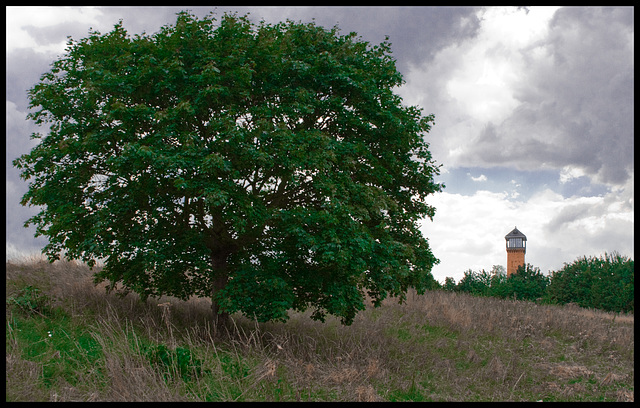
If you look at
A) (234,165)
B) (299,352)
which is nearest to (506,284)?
(299,352)

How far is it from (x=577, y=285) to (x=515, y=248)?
66.0 feet

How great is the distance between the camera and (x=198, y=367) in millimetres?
8656

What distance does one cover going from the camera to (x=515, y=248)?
53875 mm

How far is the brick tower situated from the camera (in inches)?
2102

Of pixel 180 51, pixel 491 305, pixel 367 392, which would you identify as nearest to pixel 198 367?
pixel 367 392

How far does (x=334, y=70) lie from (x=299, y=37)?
187cm

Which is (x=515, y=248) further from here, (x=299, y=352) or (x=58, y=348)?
(x=58, y=348)

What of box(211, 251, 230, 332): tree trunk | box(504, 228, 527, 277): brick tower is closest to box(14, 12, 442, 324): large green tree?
box(211, 251, 230, 332): tree trunk

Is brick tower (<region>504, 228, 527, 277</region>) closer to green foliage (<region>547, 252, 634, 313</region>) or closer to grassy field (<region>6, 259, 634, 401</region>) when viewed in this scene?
green foliage (<region>547, 252, 634, 313</region>)

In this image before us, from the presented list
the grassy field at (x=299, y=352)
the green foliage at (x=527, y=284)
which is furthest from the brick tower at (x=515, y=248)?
the grassy field at (x=299, y=352)

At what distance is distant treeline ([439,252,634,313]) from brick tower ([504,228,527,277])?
54.4 ft

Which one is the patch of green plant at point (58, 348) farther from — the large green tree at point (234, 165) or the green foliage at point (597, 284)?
the green foliage at point (597, 284)

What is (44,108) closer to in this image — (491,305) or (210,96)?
(210,96)

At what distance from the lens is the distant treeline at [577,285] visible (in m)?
32.1
